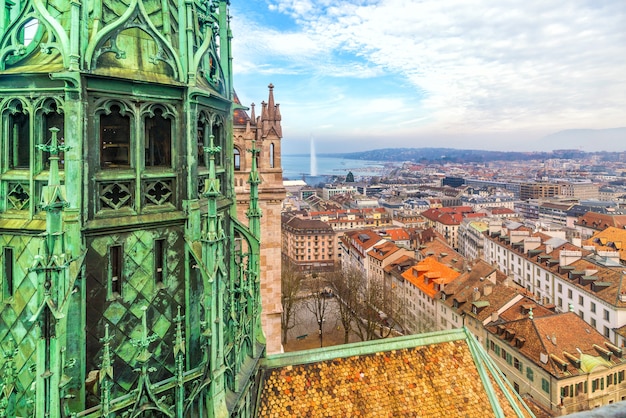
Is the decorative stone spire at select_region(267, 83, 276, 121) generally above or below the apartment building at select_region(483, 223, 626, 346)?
above

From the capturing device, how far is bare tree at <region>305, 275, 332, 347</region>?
55656 millimetres

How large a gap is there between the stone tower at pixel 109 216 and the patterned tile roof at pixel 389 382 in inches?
136

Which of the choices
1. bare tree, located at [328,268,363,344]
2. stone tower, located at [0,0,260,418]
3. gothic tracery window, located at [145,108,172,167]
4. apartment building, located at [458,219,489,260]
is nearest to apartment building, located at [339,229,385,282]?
bare tree, located at [328,268,363,344]

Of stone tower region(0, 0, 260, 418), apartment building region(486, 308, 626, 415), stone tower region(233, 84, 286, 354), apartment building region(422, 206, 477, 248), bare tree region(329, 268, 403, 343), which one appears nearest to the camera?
stone tower region(0, 0, 260, 418)

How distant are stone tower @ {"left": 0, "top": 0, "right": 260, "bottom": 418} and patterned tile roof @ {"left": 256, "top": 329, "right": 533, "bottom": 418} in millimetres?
3463

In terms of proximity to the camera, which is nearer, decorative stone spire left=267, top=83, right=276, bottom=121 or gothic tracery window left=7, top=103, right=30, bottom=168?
gothic tracery window left=7, top=103, right=30, bottom=168

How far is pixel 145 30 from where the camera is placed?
8148 mm

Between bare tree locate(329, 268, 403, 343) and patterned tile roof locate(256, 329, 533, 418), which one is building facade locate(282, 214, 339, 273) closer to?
bare tree locate(329, 268, 403, 343)

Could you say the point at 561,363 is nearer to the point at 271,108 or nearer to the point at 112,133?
the point at 271,108

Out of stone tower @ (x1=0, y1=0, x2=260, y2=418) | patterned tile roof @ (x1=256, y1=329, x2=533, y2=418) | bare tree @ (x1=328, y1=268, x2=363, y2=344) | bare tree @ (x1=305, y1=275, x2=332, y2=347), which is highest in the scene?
stone tower @ (x1=0, y1=0, x2=260, y2=418)

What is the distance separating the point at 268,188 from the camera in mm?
26391

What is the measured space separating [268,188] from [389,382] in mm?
15557

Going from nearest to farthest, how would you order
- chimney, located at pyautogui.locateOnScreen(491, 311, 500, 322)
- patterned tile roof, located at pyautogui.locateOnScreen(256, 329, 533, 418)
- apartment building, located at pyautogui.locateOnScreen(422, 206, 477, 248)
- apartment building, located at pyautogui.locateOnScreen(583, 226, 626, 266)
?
patterned tile roof, located at pyautogui.locateOnScreen(256, 329, 533, 418), chimney, located at pyautogui.locateOnScreen(491, 311, 500, 322), apartment building, located at pyautogui.locateOnScreen(583, 226, 626, 266), apartment building, located at pyautogui.locateOnScreen(422, 206, 477, 248)

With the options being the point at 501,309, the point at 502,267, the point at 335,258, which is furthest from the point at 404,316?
the point at 335,258
